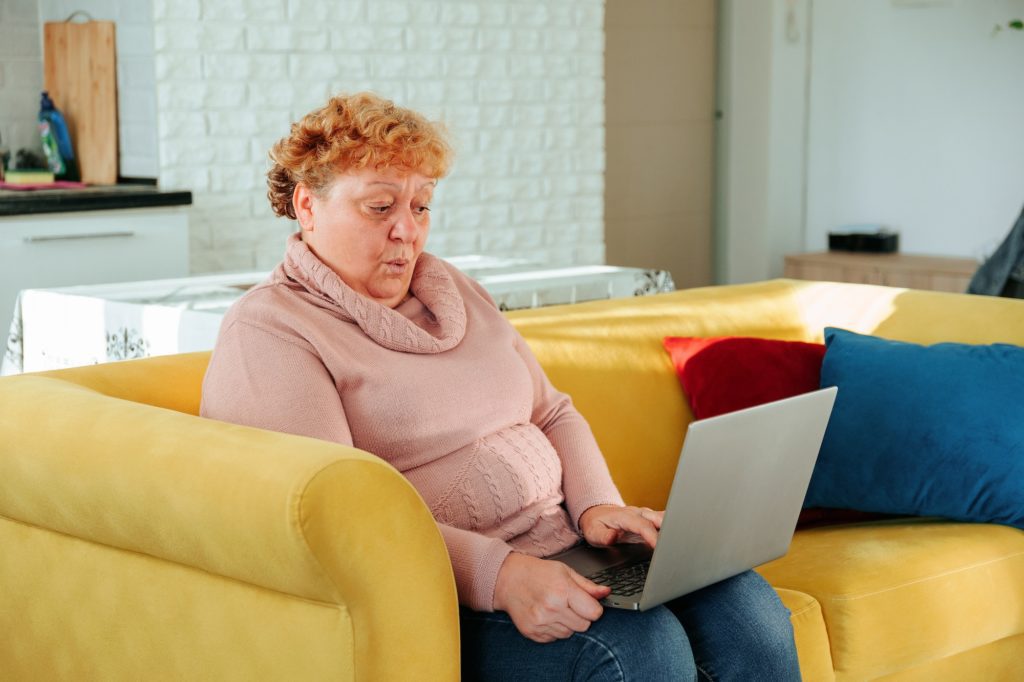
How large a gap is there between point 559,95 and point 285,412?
13.1 ft

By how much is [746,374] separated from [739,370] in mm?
18

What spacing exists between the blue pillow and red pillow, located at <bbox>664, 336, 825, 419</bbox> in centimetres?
10

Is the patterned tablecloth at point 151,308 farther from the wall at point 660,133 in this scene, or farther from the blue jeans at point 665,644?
the wall at point 660,133

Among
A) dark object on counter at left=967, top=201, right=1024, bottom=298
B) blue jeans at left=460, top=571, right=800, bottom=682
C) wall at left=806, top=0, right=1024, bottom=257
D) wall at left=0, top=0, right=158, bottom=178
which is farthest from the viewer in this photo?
wall at left=806, top=0, right=1024, bottom=257

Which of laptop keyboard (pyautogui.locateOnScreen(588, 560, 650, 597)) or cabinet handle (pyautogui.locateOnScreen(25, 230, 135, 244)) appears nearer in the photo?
laptop keyboard (pyautogui.locateOnScreen(588, 560, 650, 597))

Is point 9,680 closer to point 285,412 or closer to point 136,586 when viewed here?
point 136,586

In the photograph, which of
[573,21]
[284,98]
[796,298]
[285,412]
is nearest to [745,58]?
[573,21]

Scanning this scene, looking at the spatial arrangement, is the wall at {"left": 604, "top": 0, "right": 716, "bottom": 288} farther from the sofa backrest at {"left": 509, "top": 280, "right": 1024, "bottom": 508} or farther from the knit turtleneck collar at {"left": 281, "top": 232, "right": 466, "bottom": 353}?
the knit turtleneck collar at {"left": 281, "top": 232, "right": 466, "bottom": 353}

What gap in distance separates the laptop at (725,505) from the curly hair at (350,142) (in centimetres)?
62

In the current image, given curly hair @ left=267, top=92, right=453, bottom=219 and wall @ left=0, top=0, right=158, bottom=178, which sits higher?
wall @ left=0, top=0, right=158, bottom=178

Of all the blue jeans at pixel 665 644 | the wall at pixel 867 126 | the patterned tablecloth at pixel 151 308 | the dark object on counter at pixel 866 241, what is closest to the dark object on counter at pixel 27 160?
the patterned tablecloth at pixel 151 308

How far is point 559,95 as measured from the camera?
561 centimetres

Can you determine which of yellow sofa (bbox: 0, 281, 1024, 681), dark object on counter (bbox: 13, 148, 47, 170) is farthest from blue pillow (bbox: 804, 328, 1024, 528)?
dark object on counter (bbox: 13, 148, 47, 170)

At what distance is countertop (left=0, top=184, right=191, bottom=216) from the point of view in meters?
3.94
